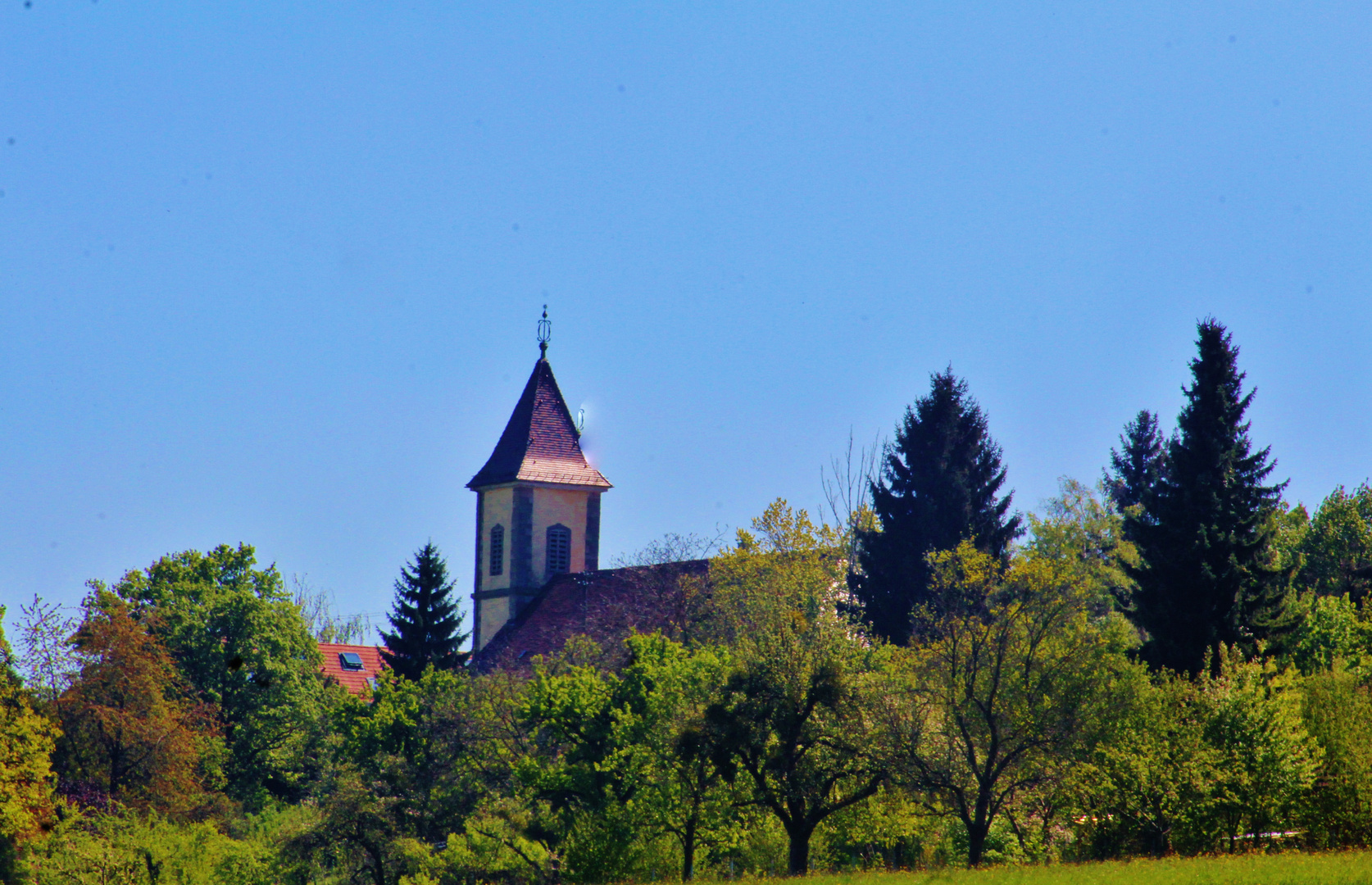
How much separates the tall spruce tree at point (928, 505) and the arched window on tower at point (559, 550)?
17253 mm

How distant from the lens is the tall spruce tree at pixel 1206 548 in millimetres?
40562

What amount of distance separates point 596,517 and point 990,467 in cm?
1997

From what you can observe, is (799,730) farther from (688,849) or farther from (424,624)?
(424,624)

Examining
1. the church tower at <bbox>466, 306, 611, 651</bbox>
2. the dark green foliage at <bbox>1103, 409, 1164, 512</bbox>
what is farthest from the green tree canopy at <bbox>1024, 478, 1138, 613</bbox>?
the church tower at <bbox>466, 306, 611, 651</bbox>

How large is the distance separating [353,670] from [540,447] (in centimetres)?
1729

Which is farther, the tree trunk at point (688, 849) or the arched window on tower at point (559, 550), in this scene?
the arched window on tower at point (559, 550)

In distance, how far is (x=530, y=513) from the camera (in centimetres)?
6750

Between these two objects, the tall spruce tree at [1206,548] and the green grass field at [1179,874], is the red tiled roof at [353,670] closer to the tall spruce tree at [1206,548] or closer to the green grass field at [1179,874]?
the tall spruce tree at [1206,548]

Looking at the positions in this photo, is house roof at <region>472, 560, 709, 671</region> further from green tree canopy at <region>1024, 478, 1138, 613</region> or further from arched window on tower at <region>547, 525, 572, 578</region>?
green tree canopy at <region>1024, 478, 1138, 613</region>

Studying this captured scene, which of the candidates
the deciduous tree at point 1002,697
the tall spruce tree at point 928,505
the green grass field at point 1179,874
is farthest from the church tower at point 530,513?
the green grass field at point 1179,874

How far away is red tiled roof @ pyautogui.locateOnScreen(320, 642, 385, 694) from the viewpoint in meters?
74.8

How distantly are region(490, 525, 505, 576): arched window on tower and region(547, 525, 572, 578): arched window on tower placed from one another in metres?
2.12

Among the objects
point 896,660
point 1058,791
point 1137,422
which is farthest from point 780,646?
point 1137,422

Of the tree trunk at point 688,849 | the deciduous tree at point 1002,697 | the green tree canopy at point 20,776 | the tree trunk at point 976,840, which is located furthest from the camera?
the green tree canopy at point 20,776
